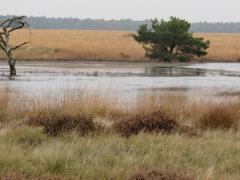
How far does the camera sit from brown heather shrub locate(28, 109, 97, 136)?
40.6 ft

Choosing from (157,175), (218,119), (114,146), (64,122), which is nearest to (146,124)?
(64,122)

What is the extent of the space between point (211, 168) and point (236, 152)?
5.37ft

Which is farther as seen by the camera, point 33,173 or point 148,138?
point 148,138

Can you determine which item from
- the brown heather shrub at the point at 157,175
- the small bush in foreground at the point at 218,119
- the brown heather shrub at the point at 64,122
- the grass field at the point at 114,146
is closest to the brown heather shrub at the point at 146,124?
the grass field at the point at 114,146

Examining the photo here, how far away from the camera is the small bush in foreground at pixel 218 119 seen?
14.1 m

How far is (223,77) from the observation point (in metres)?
37.5

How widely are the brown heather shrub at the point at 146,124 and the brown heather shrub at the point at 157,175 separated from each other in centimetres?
382

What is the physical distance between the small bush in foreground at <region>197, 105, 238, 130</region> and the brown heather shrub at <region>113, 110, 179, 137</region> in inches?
53.0

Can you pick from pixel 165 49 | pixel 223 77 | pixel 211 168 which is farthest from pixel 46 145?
pixel 165 49

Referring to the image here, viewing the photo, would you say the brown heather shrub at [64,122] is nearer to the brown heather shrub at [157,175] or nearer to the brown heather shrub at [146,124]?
the brown heather shrub at [146,124]

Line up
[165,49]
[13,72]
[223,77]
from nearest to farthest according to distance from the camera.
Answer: [13,72], [223,77], [165,49]

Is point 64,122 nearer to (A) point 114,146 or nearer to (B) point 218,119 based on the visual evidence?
(A) point 114,146

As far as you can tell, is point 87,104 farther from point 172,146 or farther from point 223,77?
point 223,77

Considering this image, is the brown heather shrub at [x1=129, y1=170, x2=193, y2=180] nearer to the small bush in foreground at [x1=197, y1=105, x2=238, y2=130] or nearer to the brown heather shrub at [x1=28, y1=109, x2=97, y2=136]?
the brown heather shrub at [x1=28, y1=109, x2=97, y2=136]
